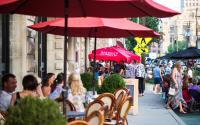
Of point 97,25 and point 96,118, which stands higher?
point 97,25

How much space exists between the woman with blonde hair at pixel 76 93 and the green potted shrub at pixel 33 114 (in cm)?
390

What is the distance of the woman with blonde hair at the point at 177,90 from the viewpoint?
17.6 meters

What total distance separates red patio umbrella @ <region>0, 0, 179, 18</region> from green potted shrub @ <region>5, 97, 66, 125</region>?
6.15ft

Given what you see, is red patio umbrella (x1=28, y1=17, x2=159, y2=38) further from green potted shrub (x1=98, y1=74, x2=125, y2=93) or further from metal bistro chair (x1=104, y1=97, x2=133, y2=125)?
green potted shrub (x1=98, y1=74, x2=125, y2=93)

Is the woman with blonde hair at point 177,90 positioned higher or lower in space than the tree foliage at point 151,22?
lower

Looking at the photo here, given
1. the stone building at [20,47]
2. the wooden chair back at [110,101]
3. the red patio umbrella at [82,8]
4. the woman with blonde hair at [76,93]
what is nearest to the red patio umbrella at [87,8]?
the red patio umbrella at [82,8]

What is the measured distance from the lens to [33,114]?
4574 mm

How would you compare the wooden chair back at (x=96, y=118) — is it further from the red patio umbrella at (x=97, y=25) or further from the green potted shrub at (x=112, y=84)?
the green potted shrub at (x=112, y=84)

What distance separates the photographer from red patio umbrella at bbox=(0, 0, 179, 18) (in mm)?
6484

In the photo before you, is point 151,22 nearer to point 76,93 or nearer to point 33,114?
point 76,93

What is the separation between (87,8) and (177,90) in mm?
11270

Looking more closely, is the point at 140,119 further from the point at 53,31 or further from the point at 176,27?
A: the point at 176,27

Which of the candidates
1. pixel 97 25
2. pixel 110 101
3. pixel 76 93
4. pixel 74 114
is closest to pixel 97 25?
pixel 97 25

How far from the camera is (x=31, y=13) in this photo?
7.74m
